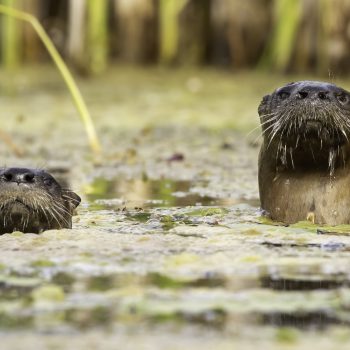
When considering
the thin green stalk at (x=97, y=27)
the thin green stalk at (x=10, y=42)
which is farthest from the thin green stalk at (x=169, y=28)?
the thin green stalk at (x=10, y=42)

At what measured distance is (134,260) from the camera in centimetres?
457

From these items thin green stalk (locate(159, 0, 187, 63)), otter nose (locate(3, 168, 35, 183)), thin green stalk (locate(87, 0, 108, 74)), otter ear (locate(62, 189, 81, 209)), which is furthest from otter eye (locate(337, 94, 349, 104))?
thin green stalk (locate(159, 0, 187, 63))

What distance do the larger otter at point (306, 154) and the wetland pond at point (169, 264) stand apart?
0.57 feet

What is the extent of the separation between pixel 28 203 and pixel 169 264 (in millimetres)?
1001

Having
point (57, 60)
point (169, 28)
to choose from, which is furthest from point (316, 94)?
point (169, 28)

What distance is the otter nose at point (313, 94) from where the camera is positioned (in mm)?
5537

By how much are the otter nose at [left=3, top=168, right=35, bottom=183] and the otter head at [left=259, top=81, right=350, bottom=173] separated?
1.12 m

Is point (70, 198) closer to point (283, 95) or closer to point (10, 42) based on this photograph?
point (283, 95)

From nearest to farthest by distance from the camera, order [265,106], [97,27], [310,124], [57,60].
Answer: [310,124], [265,106], [57,60], [97,27]

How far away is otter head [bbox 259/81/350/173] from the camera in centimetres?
550

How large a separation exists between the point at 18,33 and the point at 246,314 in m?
9.91

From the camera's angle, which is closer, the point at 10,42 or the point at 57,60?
the point at 57,60

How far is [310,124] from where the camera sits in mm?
5504

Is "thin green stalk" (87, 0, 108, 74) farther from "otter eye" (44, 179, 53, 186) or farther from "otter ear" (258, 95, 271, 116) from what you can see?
"otter eye" (44, 179, 53, 186)
